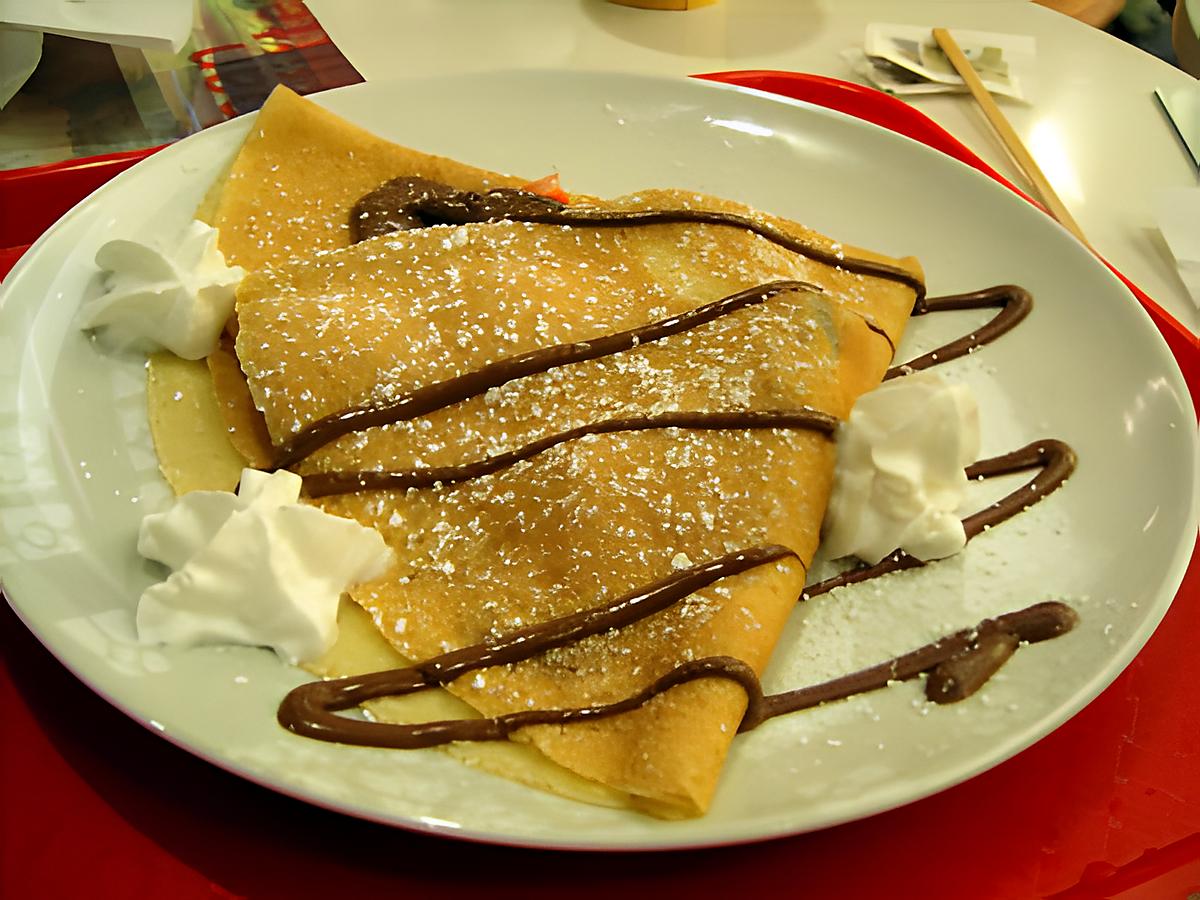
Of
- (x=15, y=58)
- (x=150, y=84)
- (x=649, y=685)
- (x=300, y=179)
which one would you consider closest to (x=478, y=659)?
(x=649, y=685)

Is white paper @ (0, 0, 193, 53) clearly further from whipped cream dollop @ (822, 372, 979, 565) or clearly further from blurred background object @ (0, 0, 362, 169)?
whipped cream dollop @ (822, 372, 979, 565)

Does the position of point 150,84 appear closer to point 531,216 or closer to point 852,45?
point 531,216

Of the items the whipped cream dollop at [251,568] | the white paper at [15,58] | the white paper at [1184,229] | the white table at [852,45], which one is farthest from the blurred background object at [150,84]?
the white paper at [1184,229]

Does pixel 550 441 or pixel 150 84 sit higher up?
pixel 550 441

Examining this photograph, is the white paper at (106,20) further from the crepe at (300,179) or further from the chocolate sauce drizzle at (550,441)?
the chocolate sauce drizzle at (550,441)

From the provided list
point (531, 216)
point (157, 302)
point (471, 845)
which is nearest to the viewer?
point (471, 845)

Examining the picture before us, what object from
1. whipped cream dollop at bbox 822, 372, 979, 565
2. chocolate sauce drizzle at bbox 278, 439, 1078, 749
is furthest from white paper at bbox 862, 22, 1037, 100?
chocolate sauce drizzle at bbox 278, 439, 1078, 749

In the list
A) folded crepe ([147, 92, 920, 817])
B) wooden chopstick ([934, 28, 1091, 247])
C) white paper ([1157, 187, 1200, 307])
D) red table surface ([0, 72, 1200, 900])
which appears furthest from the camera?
wooden chopstick ([934, 28, 1091, 247])
